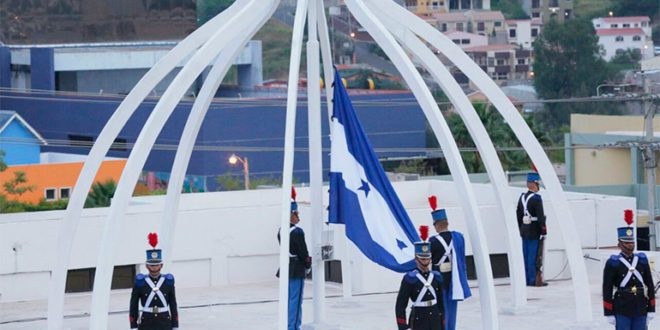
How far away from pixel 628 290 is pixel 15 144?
1801 inches

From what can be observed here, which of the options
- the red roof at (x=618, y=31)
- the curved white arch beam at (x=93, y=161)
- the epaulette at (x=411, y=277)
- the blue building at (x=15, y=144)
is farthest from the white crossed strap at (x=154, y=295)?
the red roof at (x=618, y=31)

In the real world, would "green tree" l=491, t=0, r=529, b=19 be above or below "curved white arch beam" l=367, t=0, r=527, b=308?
above

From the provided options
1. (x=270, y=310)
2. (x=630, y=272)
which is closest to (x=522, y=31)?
(x=270, y=310)

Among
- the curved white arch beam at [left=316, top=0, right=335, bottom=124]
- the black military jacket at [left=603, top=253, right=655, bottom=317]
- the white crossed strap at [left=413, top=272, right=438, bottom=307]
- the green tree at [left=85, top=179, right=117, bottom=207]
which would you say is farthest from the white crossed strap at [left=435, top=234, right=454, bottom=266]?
the green tree at [left=85, top=179, right=117, bottom=207]

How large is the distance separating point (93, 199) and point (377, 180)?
29922mm

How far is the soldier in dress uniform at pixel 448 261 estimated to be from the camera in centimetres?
1595

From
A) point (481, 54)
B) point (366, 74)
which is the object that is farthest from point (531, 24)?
point (366, 74)

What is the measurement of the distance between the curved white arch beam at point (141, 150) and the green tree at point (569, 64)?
71790mm

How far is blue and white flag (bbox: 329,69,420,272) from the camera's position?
51.0 ft

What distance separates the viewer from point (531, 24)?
374 feet

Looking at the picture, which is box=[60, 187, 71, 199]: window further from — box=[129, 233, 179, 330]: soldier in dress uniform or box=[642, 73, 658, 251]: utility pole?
box=[129, 233, 179, 330]: soldier in dress uniform

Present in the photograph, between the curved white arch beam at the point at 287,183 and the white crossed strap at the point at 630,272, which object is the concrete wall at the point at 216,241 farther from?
the white crossed strap at the point at 630,272

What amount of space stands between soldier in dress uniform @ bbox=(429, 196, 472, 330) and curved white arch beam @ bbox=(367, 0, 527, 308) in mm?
1018

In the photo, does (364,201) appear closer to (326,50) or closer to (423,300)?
(423,300)
